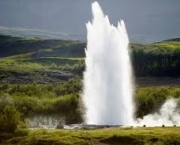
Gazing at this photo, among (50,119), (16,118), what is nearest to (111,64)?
(50,119)

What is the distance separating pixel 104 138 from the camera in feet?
224

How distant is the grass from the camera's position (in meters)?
65.9

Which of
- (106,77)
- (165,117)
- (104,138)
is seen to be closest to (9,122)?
(104,138)

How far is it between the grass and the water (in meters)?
14.8

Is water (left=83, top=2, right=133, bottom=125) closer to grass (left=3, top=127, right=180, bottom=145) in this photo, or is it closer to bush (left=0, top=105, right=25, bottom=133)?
grass (left=3, top=127, right=180, bottom=145)

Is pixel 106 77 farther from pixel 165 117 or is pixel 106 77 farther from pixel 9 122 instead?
pixel 9 122

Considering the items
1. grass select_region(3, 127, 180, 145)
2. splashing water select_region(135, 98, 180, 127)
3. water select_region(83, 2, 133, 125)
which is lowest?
grass select_region(3, 127, 180, 145)

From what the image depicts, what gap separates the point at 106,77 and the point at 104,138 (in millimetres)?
25128

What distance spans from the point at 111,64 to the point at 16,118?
88.4 ft

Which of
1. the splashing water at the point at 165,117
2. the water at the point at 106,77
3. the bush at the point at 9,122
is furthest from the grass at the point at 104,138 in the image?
the splashing water at the point at 165,117

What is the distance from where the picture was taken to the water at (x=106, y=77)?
87.4m

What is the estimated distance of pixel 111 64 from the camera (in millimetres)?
93062

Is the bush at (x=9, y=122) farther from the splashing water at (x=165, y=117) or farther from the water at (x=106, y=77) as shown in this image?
the splashing water at (x=165, y=117)

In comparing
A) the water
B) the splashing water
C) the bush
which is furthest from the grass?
the splashing water
